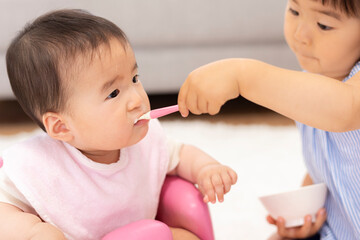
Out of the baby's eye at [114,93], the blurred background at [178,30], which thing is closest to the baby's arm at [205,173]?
the baby's eye at [114,93]

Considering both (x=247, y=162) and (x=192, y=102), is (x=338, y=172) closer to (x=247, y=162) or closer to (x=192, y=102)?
(x=192, y=102)

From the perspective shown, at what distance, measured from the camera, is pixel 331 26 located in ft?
2.54

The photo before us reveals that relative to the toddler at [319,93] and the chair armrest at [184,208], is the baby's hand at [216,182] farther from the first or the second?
the toddler at [319,93]

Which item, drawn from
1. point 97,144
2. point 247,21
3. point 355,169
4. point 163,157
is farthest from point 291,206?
point 247,21

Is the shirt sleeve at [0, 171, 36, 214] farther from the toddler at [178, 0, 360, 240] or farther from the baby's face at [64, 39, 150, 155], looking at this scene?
the toddler at [178, 0, 360, 240]

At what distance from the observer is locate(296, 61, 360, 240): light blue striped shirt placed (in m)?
0.84

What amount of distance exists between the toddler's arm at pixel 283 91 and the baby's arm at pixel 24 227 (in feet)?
0.90

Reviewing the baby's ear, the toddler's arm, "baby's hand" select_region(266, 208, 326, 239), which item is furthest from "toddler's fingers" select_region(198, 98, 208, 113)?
"baby's hand" select_region(266, 208, 326, 239)

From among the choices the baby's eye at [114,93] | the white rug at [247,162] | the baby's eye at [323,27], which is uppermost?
the baby's eye at [323,27]

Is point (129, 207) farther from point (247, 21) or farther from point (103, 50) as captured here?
point (247, 21)

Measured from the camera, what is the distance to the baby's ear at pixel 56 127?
760 mm

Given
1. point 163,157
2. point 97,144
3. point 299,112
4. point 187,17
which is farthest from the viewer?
point 187,17

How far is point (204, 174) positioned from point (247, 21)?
0.74 metres

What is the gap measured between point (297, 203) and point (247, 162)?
397 millimetres
